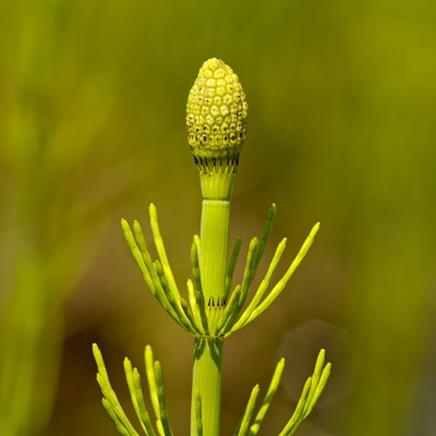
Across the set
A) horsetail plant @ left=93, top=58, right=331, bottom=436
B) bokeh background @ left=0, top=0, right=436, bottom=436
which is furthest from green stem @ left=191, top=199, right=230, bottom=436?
bokeh background @ left=0, top=0, right=436, bottom=436

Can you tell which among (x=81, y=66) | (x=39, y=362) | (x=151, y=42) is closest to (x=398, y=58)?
(x=151, y=42)

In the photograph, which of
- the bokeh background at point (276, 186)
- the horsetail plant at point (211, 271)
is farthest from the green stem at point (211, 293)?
the bokeh background at point (276, 186)

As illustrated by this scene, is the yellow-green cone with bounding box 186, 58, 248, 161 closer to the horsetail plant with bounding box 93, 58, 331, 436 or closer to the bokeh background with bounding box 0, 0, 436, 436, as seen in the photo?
the horsetail plant with bounding box 93, 58, 331, 436

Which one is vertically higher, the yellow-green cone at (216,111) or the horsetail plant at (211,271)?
the yellow-green cone at (216,111)

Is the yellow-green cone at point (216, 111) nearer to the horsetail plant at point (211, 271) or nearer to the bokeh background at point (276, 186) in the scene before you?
the horsetail plant at point (211, 271)

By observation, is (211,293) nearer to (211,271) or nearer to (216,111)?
(211,271)

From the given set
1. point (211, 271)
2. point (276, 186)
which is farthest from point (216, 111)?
point (276, 186)

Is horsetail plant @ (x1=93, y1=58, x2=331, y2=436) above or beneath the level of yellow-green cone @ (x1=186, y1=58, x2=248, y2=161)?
beneath
